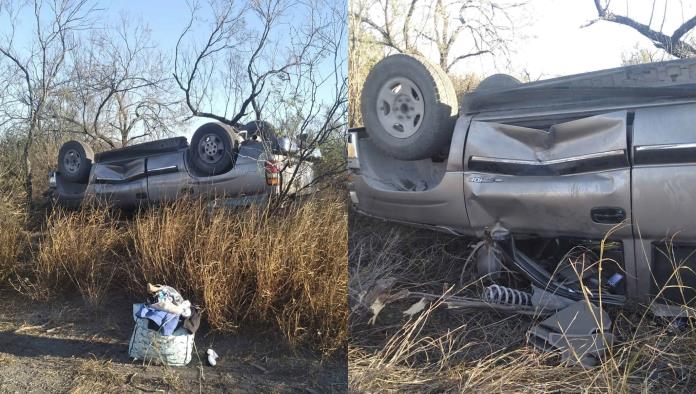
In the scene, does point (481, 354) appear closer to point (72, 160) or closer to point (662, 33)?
point (662, 33)

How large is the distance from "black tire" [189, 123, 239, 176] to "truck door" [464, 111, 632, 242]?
2.69m

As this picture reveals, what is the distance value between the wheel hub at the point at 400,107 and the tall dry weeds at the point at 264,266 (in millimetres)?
903

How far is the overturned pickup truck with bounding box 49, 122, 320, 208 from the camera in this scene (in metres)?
5.75

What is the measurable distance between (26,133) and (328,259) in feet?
16.4

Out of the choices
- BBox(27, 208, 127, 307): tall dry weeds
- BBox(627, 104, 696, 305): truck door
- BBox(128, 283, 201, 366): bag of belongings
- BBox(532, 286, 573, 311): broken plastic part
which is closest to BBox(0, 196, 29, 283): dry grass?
BBox(27, 208, 127, 307): tall dry weeds

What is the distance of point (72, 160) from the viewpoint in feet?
22.6

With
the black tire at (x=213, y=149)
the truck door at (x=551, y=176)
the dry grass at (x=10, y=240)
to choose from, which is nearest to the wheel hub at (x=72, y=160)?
the dry grass at (x=10, y=240)

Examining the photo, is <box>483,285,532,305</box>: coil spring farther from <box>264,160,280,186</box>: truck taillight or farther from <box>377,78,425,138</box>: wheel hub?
<box>264,160,280,186</box>: truck taillight

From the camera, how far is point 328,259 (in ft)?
14.5

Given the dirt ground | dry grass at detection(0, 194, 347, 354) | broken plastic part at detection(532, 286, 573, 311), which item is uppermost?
dry grass at detection(0, 194, 347, 354)

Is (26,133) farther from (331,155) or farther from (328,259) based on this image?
(328,259)

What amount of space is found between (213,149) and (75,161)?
1.94 metres

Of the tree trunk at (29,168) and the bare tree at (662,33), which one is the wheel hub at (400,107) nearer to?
the bare tree at (662,33)

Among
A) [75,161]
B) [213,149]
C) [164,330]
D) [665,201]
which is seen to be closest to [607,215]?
[665,201]
